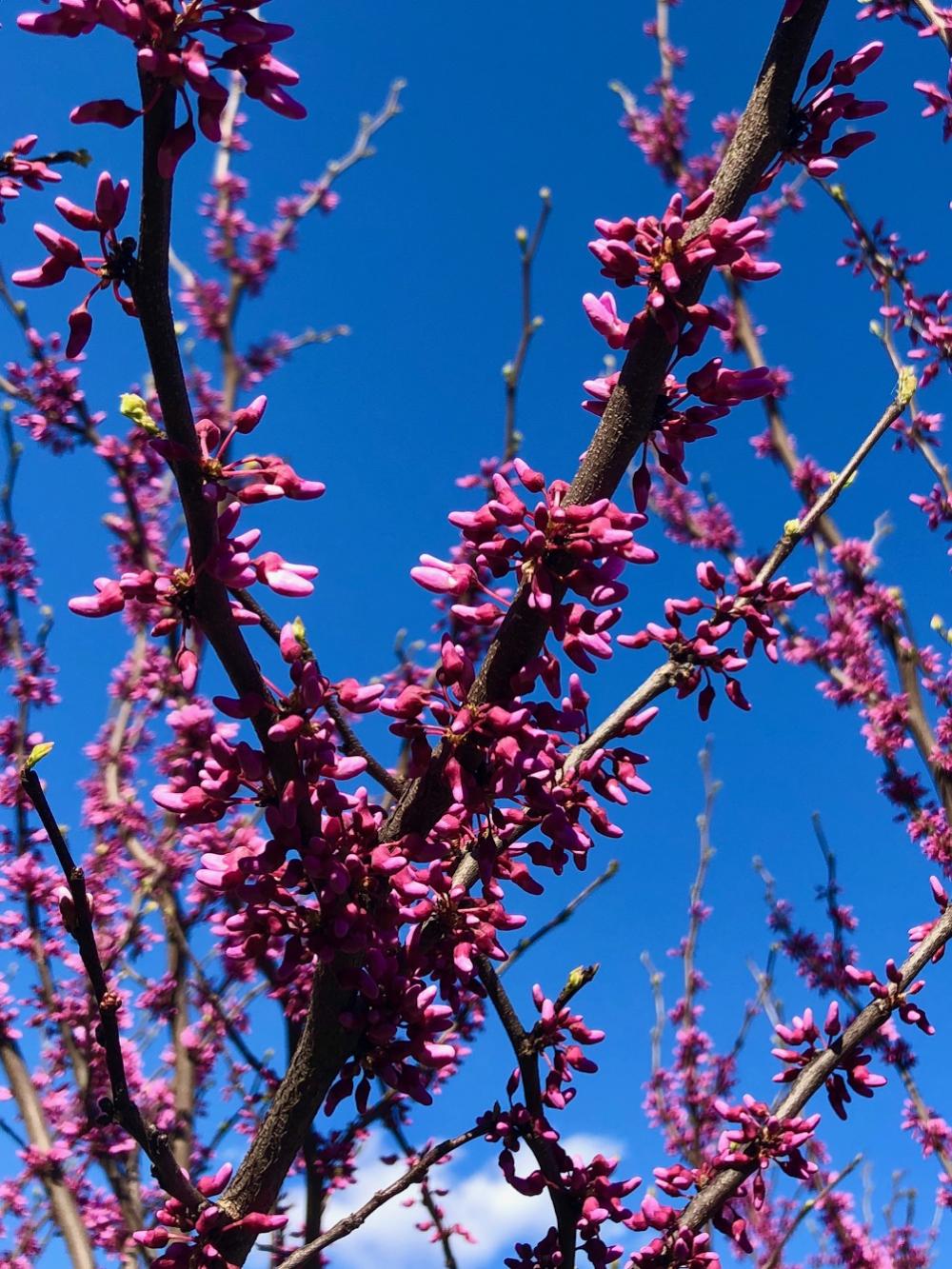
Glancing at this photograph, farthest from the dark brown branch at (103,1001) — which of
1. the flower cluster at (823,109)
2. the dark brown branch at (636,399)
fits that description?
the flower cluster at (823,109)

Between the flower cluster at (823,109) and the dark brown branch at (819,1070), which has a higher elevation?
the flower cluster at (823,109)

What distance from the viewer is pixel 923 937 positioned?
10.1ft

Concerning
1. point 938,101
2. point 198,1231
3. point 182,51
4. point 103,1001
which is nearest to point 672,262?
point 182,51

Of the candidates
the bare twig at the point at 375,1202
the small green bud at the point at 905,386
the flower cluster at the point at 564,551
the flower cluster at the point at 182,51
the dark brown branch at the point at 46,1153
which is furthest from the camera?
the dark brown branch at the point at 46,1153

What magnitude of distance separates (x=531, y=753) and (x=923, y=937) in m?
1.91

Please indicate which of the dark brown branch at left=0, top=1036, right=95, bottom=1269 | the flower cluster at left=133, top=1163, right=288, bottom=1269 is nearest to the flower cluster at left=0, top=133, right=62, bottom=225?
the flower cluster at left=133, top=1163, right=288, bottom=1269

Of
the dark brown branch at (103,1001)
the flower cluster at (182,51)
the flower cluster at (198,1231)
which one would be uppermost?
the flower cluster at (182,51)

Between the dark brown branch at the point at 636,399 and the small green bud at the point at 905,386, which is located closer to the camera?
the dark brown branch at the point at 636,399

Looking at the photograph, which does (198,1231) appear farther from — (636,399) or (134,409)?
(636,399)

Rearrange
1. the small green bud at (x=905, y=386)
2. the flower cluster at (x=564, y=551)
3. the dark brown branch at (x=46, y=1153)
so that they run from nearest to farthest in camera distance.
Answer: the flower cluster at (x=564, y=551) → the small green bud at (x=905, y=386) → the dark brown branch at (x=46, y=1153)

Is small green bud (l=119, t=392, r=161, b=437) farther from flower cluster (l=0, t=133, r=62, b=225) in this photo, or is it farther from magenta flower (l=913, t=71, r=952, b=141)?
magenta flower (l=913, t=71, r=952, b=141)

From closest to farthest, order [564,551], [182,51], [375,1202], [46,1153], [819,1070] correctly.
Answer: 1. [182,51]
2. [564,551]
3. [375,1202]
4. [819,1070]
5. [46,1153]

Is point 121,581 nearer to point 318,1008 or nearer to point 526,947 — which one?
point 318,1008

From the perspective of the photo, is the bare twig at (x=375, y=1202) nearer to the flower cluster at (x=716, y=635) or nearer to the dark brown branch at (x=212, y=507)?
the dark brown branch at (x=212, y=507)
